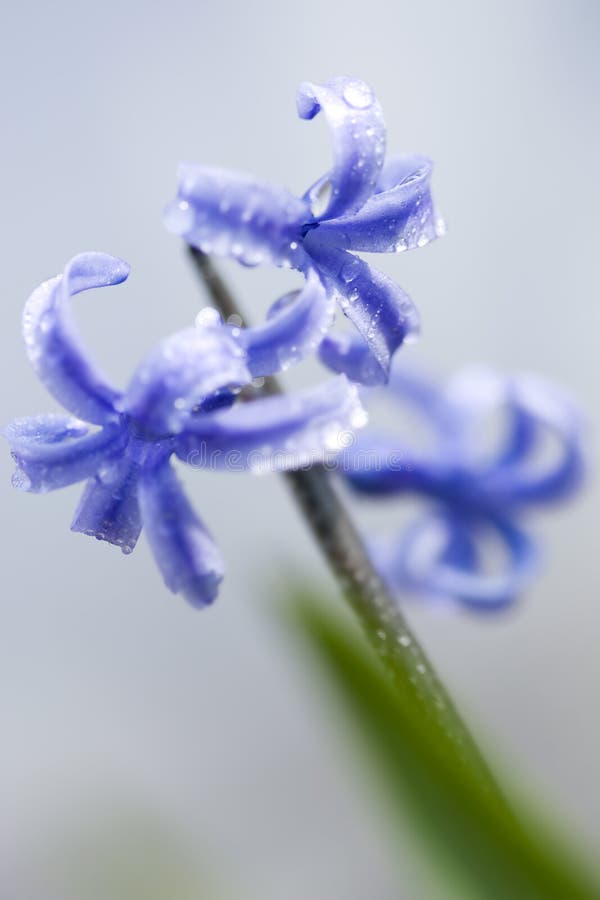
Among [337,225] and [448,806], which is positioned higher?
[337,225]

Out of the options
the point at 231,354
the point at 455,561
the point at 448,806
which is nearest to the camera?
the point at 448,806

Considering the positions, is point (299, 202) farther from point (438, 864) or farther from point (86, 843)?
point (86, 843)

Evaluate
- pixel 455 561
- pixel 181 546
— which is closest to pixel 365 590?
pixel 181 546

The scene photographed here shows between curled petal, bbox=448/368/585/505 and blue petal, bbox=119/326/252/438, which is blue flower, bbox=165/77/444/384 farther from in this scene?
curled petal, bbox=448/368/585/505

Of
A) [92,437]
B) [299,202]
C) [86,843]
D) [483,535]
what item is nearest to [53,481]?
[92,437]

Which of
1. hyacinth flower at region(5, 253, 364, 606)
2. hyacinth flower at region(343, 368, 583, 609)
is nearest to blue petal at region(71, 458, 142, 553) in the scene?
hyacinth flower at region(5, 253, 364, 606)

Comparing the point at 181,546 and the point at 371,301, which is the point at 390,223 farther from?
the point at 181,546
